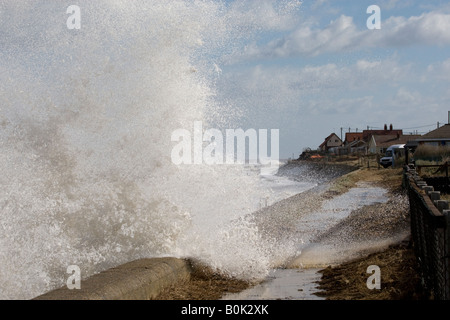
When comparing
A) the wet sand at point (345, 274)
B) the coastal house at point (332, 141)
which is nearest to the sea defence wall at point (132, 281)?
the wet sand at point (345, 274)

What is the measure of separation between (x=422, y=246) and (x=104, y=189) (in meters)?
5.57

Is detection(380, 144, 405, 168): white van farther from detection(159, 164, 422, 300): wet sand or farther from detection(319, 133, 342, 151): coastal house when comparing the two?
detection(319, 133, 342, 151): coastal house

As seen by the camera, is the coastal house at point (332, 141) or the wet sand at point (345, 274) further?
the coastal house at point (332, 141)

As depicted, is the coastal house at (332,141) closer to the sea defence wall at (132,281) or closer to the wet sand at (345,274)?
the wet sand at (345,274)

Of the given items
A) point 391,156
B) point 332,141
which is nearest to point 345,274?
point 391,156

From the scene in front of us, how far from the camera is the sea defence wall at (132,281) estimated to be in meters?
5.98

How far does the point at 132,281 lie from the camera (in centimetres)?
672

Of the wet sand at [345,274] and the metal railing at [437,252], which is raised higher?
the metal railing at [437,252]

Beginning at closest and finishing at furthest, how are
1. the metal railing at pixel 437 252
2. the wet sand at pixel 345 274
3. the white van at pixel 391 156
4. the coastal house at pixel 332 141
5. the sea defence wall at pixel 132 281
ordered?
1. the metal railing at pixel 437 252
2. the sea defence wall at pixel 132 281
3. the wet sand at pixel 345 274
4. the white van at pixel 391 156
5. the coastal house at pixel 332 141

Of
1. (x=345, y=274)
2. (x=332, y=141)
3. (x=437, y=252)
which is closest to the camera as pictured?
(x=437, y=252)

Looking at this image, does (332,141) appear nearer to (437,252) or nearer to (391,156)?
(391,156)

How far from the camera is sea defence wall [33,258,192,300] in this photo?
236 inches

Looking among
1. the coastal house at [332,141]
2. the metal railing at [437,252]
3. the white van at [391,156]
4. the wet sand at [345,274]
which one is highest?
the coastal house at [332,141]
